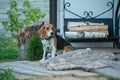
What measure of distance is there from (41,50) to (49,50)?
1.37ft

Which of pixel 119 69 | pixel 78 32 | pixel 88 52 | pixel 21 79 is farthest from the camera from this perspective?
pixel 78 32

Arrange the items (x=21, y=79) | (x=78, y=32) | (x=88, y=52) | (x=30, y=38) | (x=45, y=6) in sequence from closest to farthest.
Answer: (x=21, y=79), (x=88, y=52), (x=30, y=38), (x=78, y=32), (x=45, y=6)

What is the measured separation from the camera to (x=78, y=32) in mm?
9867

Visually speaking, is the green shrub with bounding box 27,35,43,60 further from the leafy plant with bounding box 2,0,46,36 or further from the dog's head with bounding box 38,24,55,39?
the leafy plant with bounding box 2,0,46,36

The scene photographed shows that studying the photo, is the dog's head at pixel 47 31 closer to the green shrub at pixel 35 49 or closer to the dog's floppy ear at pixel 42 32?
the dog's floppy ear at pixel 42 32

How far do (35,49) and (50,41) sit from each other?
0.60 m

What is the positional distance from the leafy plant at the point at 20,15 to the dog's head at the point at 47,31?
188cm

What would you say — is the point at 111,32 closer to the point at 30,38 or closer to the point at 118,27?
the point at 118,27

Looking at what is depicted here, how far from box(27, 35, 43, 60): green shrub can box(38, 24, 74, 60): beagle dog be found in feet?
1.19

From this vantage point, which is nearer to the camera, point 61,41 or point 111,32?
point 61,41

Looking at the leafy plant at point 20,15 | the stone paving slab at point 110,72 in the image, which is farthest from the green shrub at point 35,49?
the stone paving slab at point 110,72

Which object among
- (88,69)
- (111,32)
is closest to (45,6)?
(111,32)

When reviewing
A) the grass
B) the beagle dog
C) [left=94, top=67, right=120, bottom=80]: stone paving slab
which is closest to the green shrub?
the beagle dog

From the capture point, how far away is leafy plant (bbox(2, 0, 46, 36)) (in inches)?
402
